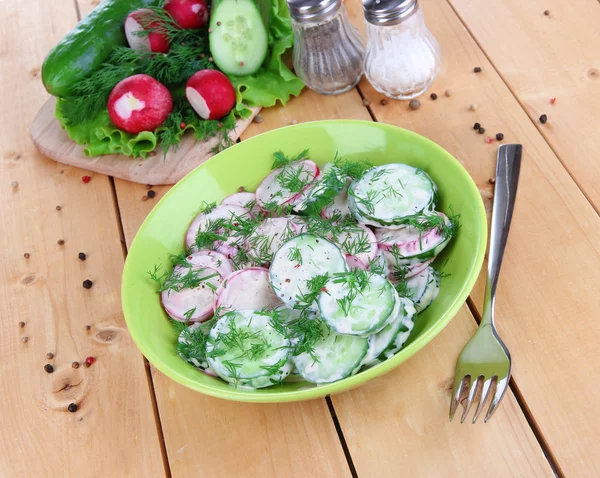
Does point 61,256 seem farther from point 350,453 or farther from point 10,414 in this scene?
point 350,453

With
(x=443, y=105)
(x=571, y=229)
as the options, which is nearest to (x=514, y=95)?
(x=443, y=105)

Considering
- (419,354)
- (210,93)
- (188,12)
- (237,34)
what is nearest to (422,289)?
(419,354)

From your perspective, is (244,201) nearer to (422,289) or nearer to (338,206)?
(338,206)

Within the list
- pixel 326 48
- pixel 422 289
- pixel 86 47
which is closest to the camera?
pixel 422 289

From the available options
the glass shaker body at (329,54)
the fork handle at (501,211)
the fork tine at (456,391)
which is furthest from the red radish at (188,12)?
the fork tine at (456,391)

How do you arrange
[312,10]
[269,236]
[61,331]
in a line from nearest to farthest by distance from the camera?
1. [269,236]
2. [61,331]
3. [312,10]
